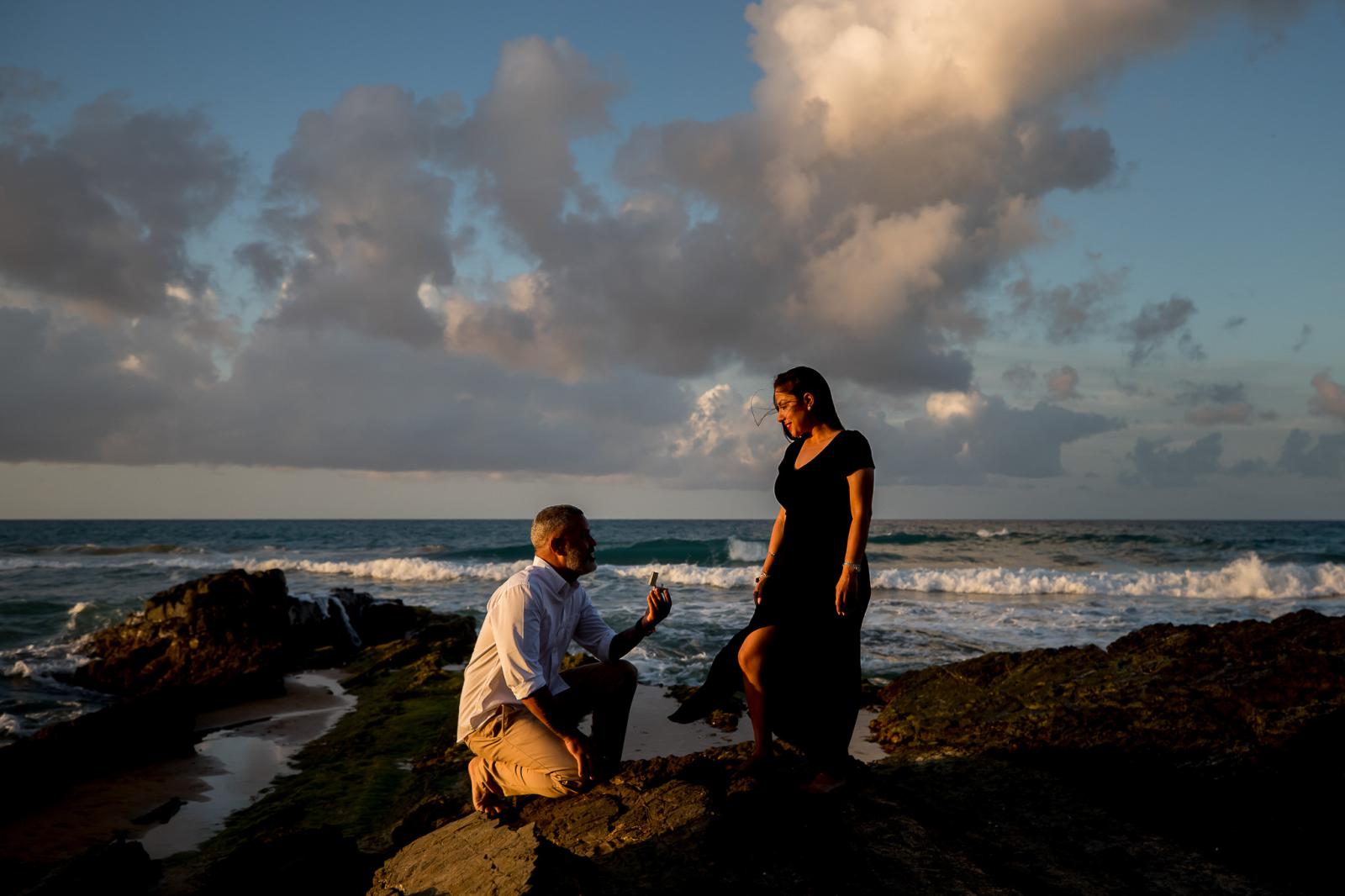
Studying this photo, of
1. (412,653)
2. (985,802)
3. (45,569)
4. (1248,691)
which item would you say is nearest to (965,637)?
(1248,691)

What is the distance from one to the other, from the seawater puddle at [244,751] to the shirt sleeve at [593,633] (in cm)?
336

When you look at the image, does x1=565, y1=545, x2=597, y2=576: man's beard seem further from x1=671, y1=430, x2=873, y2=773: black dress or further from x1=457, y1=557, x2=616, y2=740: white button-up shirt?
x1=671, y1=430, x2=873, y2=773: black dress

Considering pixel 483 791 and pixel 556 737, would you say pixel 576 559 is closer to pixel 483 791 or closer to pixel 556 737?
pixel 556 737

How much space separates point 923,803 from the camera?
4.01 m

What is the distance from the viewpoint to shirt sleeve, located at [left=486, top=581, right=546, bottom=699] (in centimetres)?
373

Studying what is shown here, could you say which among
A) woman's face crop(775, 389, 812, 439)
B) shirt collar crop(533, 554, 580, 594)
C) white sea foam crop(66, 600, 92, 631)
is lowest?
white sea foam crop(66, 600, 92, 631)

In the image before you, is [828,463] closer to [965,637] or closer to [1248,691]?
[1248,691]

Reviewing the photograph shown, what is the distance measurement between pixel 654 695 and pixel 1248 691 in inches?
216

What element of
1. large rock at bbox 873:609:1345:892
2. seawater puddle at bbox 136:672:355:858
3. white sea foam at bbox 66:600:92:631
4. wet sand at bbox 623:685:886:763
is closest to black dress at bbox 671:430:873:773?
large rock at bbox 873:609:1345:892

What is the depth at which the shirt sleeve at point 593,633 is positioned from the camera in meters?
4.32

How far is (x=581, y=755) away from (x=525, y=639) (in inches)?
23.9

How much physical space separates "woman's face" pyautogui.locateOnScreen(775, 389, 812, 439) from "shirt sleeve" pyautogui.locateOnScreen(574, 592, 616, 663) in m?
1.41

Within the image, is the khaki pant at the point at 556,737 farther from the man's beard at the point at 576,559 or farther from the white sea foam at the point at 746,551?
the white sea foam at the point at 746,551

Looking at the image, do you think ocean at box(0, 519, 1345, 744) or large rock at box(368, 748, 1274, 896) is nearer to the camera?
large rock at box(368, 748, 1274, 896)
